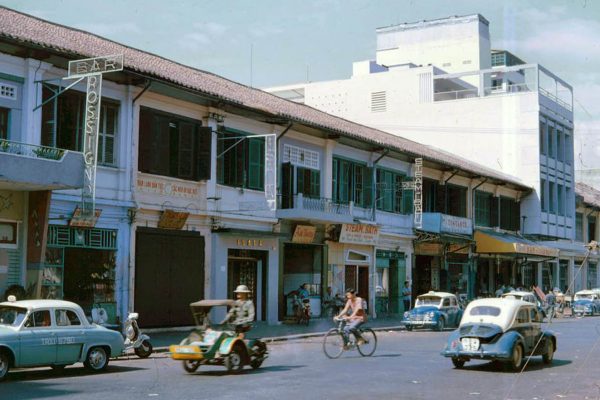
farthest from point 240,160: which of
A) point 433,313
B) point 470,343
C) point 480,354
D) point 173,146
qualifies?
point 480,354

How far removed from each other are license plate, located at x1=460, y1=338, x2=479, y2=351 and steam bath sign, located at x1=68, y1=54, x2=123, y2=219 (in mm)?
9704

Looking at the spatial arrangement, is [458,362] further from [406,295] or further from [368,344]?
[406,295]

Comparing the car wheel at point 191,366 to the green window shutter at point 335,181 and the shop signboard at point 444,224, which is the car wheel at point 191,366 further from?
the shop signboard at point 444,224

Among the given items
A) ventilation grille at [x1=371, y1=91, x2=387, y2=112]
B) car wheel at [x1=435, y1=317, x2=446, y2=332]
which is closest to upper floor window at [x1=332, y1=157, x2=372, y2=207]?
car wheel at [x1=435, y1=317, x2=446, y2=332]

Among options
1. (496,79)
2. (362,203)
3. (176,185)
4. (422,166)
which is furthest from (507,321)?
(496,79)

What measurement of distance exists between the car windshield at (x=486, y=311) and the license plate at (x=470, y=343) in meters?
1.00

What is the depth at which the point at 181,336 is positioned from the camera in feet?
76.1

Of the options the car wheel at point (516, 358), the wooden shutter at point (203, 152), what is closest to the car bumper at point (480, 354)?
the car wheel at point (516, 358)

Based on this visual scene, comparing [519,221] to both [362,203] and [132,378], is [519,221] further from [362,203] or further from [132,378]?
[132,378]

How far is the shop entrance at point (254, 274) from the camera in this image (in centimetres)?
2891

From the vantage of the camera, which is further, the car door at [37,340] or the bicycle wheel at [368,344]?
the bicycle wheel at [368,344]

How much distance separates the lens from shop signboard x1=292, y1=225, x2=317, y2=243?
3062 cm

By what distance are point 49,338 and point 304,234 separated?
16.9m

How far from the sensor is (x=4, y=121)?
20078 millimetres
